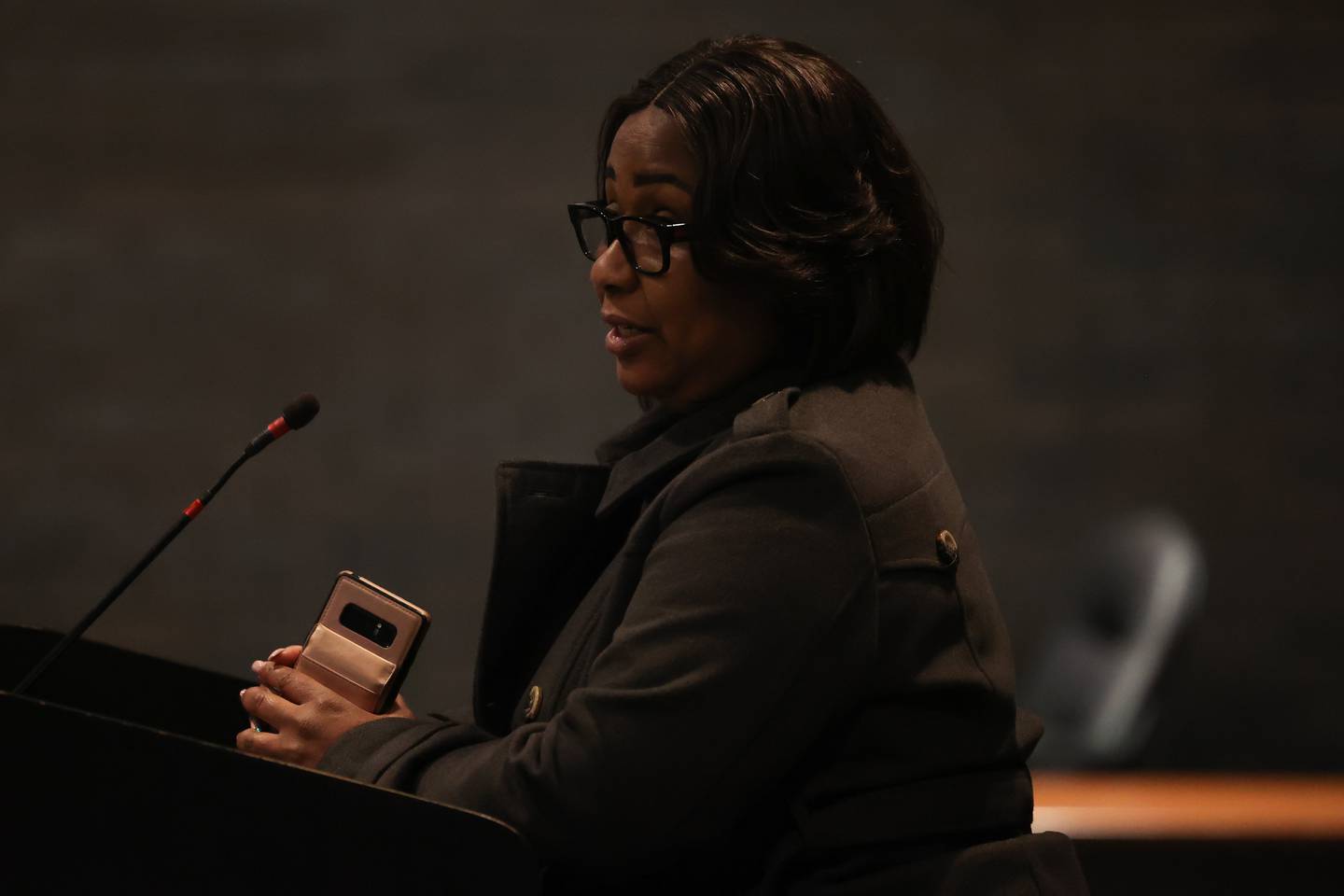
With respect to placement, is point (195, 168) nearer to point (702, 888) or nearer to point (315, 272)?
point (315, 272)

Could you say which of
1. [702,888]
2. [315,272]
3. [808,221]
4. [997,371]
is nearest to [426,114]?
[315,272]

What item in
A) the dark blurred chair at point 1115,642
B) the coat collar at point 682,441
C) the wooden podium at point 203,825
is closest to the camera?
the wooden podium at point 203,825

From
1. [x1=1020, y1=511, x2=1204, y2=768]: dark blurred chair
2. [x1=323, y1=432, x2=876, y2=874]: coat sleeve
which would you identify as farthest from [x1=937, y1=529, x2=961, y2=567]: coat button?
[x1=1020, y1=511, x2=1204, y2=768]: dark blurred chair

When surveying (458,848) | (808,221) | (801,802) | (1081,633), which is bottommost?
(1081,633)

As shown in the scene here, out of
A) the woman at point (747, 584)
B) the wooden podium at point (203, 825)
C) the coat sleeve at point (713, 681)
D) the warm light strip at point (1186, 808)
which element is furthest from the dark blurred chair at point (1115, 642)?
the wooden podium at point (203, 825)

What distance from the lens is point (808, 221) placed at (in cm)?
126

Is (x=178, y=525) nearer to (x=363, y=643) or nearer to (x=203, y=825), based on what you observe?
(x=363, y=643)

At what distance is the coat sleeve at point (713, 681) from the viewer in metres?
1.07

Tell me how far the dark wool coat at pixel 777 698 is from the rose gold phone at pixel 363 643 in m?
0.07

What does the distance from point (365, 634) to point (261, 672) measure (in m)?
0.09

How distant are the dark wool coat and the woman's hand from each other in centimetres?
3

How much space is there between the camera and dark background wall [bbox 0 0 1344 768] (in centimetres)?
337

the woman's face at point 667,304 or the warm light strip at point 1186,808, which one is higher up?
the woman's face at point 667,304

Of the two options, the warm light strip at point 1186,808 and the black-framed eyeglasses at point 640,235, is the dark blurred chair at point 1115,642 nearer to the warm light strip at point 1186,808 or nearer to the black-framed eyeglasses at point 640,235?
the warm light strip at point 1186,808
